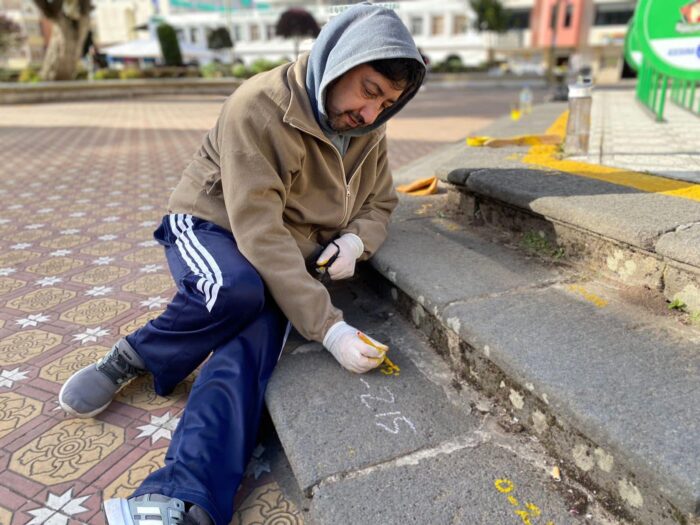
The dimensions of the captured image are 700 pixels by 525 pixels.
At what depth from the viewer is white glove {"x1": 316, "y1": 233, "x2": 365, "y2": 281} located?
173 centimetres

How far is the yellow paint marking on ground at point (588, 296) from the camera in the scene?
150 cm

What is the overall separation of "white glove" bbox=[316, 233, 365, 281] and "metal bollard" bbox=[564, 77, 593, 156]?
5.99 ft

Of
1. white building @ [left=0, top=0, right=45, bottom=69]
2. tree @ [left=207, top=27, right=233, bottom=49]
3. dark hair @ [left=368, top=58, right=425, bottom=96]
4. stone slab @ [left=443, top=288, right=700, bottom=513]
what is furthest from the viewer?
white building @ [left=0, top=0, right=45, bottom=69]

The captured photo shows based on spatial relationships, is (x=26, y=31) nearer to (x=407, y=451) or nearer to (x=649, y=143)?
(x=649, y=143)

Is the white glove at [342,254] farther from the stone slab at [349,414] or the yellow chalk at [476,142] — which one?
the yellow chalk at [476,142]

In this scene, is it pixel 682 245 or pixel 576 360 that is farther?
pixel 682 245

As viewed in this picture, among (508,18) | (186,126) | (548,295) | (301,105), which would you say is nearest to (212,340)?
(301,105)

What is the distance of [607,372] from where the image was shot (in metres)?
1.17

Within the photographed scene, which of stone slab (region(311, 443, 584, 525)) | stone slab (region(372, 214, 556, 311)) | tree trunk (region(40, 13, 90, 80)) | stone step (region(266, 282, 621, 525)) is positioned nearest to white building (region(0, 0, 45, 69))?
tree trunk (region(40, 13, 90, 80))

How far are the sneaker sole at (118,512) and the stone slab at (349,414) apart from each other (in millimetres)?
376

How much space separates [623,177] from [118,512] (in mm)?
2176

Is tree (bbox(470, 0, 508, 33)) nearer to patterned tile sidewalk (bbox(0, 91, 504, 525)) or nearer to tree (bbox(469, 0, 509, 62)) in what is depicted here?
tree (bbox(469, 0, 509, 62))

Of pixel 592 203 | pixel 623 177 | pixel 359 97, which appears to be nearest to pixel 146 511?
pixel 359 97

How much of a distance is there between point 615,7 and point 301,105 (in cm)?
4121
